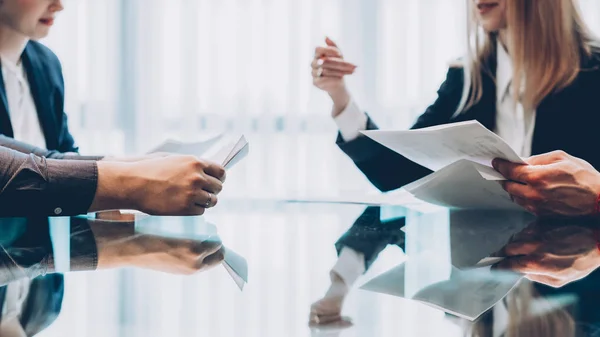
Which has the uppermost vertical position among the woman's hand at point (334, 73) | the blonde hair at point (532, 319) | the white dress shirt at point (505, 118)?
the woman's hand at point (334, 73)

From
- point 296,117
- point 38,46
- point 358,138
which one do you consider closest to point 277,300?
point 358,138

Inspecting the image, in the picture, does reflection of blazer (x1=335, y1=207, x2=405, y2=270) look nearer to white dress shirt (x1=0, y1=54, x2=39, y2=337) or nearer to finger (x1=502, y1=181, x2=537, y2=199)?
finger (x1=502, y1=181, x2=537, y2=199)

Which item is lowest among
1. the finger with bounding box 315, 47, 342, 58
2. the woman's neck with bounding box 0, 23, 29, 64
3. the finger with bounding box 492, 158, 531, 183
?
the finger with bounding box 492, 158, 531, 183

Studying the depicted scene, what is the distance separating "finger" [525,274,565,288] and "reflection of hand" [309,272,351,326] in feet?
0.50

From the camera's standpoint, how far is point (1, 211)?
100 centimetres

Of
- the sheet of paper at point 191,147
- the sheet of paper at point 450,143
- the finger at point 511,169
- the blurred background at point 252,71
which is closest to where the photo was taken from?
the sheet of paper at point 450,143

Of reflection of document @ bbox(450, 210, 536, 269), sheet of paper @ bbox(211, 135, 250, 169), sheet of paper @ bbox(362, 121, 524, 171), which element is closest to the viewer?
reflection of document @ bbox(450, 210, 536, 269)

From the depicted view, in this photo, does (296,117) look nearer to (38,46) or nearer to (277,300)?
(38,46)

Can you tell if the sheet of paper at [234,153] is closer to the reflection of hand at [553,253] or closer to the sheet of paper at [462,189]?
the sheet of paper at [462,189]

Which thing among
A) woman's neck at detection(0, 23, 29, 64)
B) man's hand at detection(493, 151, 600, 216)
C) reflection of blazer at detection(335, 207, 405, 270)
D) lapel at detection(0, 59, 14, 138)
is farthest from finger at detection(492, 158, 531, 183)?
woman's neck at detection(0, 23, 29, 64)

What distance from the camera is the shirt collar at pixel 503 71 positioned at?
1805mm

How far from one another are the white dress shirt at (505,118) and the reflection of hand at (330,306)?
0.96 meters

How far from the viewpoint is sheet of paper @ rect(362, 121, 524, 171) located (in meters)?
0.95

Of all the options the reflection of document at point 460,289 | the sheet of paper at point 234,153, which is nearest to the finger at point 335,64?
the sheet of paper at point 234,153
